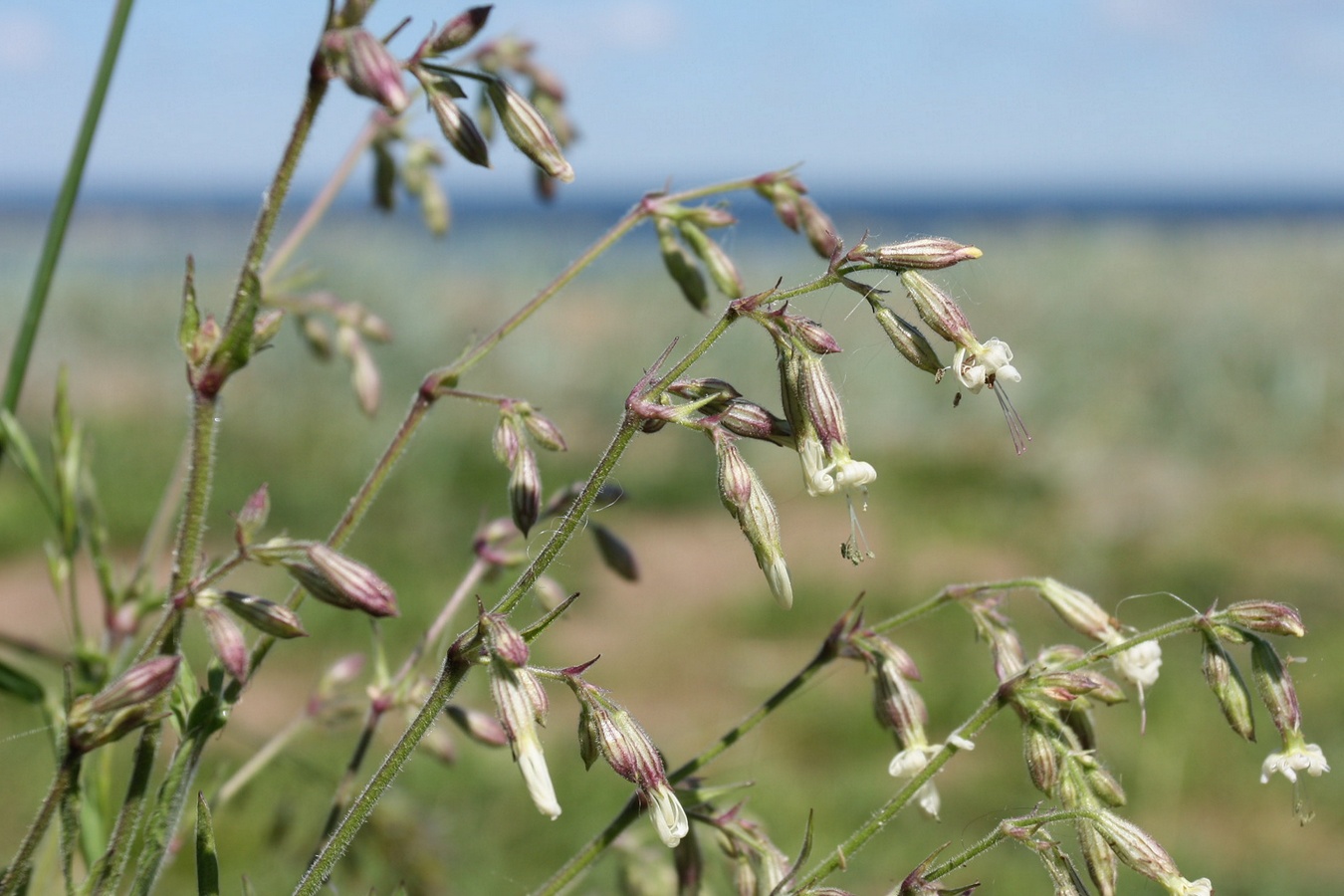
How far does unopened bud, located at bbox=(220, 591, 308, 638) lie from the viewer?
106 centimetres

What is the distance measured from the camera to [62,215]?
1521 mm

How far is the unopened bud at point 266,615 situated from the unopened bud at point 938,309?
62 centimetres

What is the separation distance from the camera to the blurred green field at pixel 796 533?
172 inches

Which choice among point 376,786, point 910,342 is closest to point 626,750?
point 376,786

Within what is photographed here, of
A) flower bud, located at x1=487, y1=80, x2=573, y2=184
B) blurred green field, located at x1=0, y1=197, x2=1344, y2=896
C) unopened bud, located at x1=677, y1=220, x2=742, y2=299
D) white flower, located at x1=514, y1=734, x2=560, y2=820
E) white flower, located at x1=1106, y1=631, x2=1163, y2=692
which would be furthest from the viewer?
blurred green field, located at x1=0, y1=197, x2=1344, y2=896

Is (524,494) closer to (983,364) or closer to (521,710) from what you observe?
(521,710)

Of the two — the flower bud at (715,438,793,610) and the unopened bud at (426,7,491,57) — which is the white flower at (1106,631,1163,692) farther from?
the unopened bud at (426,7,491,57)

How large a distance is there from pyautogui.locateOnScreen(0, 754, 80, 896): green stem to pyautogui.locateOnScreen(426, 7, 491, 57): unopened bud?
0.76m

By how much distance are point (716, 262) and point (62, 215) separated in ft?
2.65

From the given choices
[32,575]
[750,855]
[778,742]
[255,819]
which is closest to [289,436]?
[32,575]

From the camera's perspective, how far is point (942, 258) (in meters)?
1.10

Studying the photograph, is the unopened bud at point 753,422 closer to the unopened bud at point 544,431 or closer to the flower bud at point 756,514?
the flower bud at point 756,514

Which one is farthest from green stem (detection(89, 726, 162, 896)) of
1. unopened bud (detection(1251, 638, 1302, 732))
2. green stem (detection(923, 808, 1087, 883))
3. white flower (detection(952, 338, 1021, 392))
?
unopened bud (detection(1251, 638, 1302, 732))

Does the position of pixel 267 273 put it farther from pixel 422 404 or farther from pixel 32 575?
pixel 32 575
